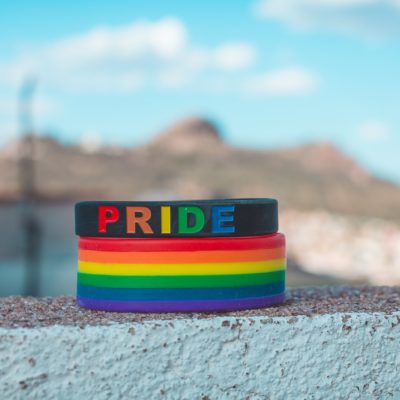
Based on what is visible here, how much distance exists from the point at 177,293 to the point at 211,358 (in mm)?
300

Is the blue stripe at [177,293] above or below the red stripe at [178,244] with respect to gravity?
below

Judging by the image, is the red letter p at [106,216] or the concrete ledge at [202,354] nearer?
the concrete ledge at [202,354]

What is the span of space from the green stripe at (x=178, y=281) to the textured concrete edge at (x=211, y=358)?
22 centimetres

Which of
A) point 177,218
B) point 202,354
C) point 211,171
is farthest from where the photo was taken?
point 211,171

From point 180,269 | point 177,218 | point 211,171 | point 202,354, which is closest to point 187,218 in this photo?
point 177,218

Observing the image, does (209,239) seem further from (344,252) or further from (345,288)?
(344,252)

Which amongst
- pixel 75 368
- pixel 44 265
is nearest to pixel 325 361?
pixel 75 368

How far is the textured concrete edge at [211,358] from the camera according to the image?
2.44m

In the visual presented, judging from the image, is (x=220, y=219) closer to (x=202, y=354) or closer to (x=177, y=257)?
(x=177, y=257)

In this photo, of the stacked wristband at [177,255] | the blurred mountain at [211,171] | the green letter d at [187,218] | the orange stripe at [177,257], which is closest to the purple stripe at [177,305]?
the stacked wristband at [177,255]

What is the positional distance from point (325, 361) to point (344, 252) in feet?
68.4

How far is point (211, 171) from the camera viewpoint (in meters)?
34.8

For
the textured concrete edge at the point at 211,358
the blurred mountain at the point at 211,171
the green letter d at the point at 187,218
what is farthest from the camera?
the blurred mountain at the point at 211,171

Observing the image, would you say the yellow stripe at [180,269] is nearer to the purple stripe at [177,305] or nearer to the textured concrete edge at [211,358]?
the purple stripe at [177,305]
